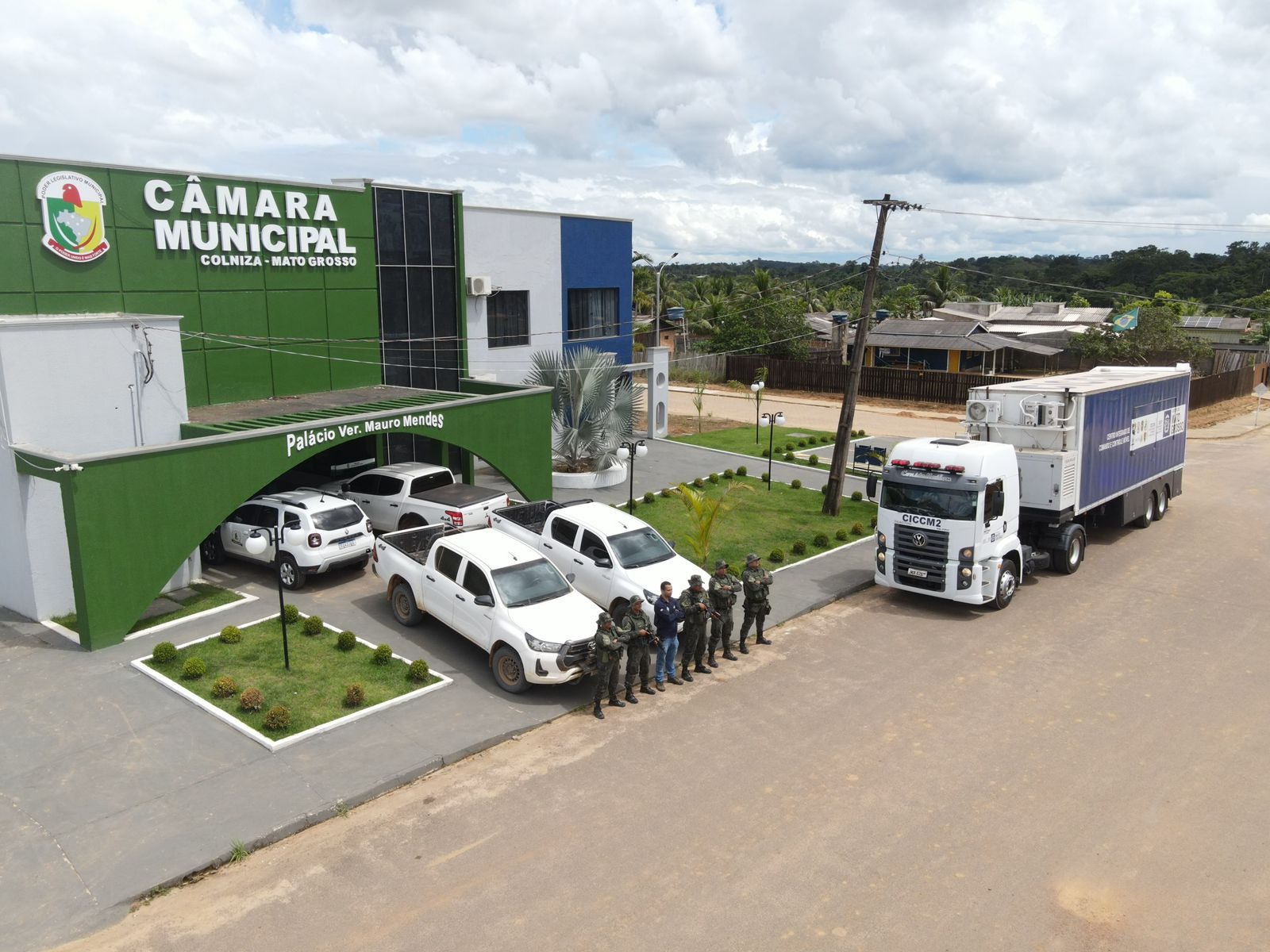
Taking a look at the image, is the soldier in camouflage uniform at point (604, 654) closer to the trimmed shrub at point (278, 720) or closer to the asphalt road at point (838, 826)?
the asphalt road at point (838, 826)

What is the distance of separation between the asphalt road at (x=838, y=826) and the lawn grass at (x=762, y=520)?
211 inches

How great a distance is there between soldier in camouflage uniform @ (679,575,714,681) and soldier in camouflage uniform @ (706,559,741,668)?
0.48ft

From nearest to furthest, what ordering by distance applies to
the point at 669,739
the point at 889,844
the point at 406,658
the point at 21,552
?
the point at 889,844
the point at 669,739
the point at 406,658
the point at 21,552

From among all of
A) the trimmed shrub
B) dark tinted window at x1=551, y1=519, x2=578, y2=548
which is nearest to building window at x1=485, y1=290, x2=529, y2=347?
dark tinted window at x1=551, y1=519, x2=578, y2=548

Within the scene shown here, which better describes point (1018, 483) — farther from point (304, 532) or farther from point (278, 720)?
point (278, 720)

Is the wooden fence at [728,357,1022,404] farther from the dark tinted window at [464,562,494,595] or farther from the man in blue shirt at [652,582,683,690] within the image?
the dark tinted window at [464,562,494,595]

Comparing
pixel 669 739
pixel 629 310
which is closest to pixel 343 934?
pixel 669 739

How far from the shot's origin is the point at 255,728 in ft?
39.7

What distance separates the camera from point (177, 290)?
66.1 ft

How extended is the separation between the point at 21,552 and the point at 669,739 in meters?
11.2

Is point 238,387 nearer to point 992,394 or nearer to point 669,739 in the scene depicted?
point 669,739

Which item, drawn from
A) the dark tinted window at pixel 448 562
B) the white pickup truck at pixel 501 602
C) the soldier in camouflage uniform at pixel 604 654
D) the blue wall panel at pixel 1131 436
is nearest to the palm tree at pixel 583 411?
the white pickup truck at pixel 501 602

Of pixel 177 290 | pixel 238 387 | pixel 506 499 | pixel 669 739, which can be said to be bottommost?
pixel 669 739

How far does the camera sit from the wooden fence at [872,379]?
46969 millimetres
